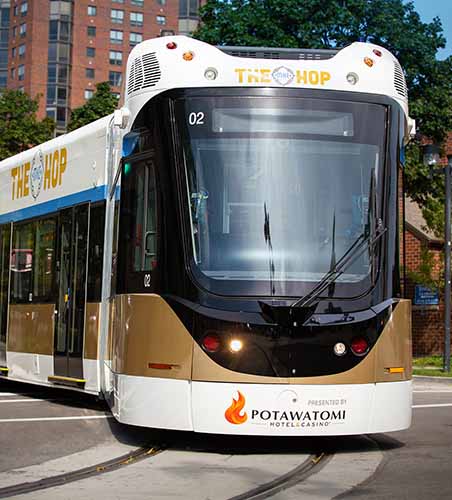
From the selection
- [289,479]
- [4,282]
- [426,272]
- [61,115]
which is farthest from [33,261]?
→ [61,115]

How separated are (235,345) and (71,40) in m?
95.5

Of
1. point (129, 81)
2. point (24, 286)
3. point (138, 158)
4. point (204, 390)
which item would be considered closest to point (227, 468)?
point (204, 390)

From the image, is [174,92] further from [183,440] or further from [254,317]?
[183,440]

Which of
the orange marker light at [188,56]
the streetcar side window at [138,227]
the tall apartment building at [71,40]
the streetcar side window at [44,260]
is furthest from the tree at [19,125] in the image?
the tall apartment building at [71,40]

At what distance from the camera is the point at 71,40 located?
331ft

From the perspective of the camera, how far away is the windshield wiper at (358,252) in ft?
29.1

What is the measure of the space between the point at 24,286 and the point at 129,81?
5.04 metres

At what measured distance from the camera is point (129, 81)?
10266mm

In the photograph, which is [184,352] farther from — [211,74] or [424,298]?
[424,298]

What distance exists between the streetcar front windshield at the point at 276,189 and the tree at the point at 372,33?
69.4 feet

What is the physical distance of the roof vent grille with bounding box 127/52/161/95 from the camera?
976 centimetres

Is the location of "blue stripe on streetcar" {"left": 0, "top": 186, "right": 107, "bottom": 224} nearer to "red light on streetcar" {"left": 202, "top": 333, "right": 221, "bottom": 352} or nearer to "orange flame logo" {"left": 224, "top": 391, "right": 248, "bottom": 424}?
"red light on streetcar" {"left": 202, "top": 333, "right": 221, "bottom": 352}

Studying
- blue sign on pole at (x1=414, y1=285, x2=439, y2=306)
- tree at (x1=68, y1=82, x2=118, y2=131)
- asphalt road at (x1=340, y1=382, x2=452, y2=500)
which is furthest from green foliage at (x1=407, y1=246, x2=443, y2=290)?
tree at (x1=68, y1=82, x2=118, y2=131)

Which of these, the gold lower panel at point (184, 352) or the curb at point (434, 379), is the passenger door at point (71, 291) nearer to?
the gold lower panel at point (184, 352)
